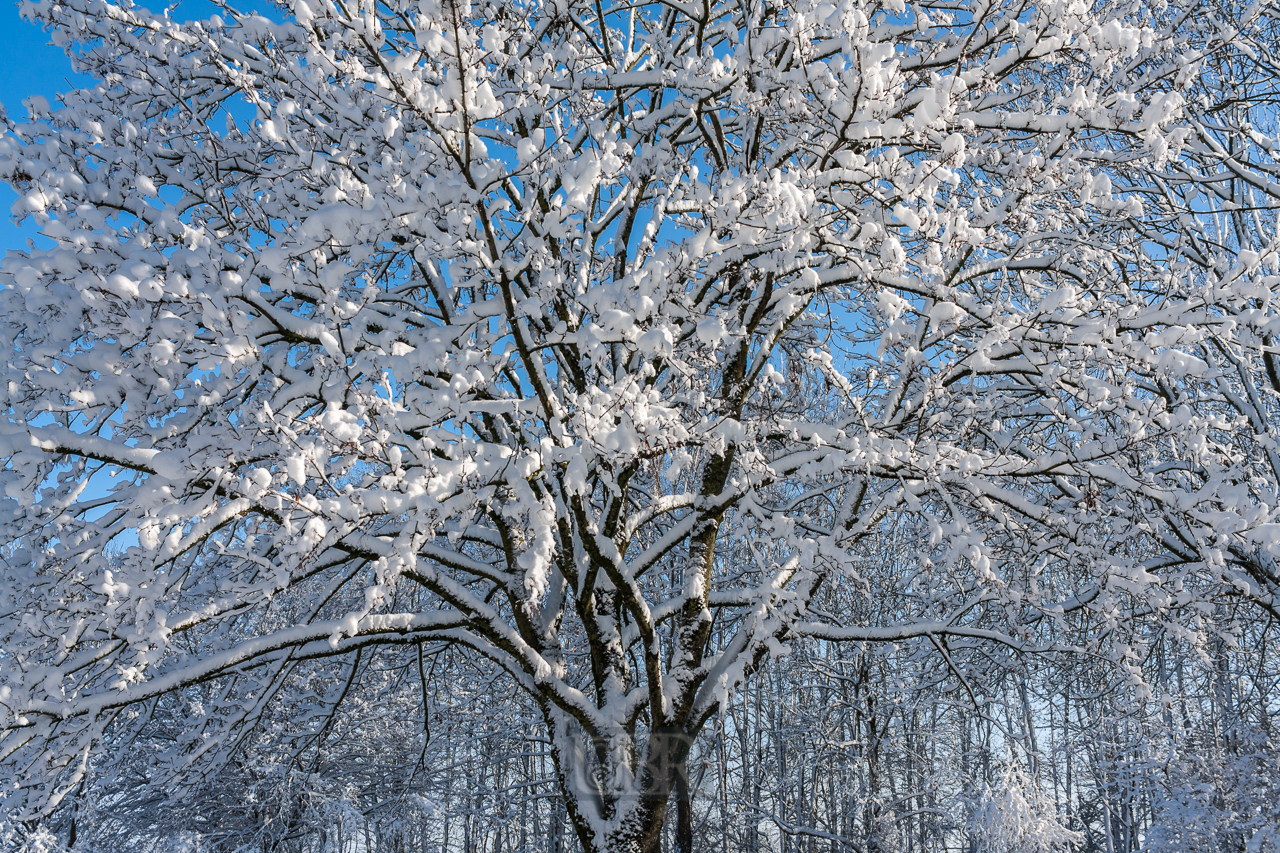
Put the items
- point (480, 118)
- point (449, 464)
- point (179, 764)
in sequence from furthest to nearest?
point (179, 764)
point (449, 464)
point (480, 118)

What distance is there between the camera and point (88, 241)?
271cm

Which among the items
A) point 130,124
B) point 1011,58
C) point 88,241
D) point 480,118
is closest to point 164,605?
point 88,241

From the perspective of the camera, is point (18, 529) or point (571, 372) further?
point (571, 372)

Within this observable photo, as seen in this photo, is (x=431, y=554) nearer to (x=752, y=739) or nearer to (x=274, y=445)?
(x=274, y=445)

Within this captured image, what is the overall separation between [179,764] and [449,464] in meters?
3.42

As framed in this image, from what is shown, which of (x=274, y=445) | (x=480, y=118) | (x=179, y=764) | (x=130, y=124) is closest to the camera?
(x=480, y=118)

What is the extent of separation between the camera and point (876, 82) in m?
2.88

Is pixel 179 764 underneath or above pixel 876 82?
underneath

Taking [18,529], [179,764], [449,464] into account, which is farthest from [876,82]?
[179,764]

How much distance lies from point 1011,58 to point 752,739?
598 inches

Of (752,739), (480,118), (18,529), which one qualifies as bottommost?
(752,739)

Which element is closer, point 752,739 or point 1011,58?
point 1011,58

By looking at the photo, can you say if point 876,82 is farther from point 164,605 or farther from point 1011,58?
point 164,605

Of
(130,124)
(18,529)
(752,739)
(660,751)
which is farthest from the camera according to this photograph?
(752,739)
